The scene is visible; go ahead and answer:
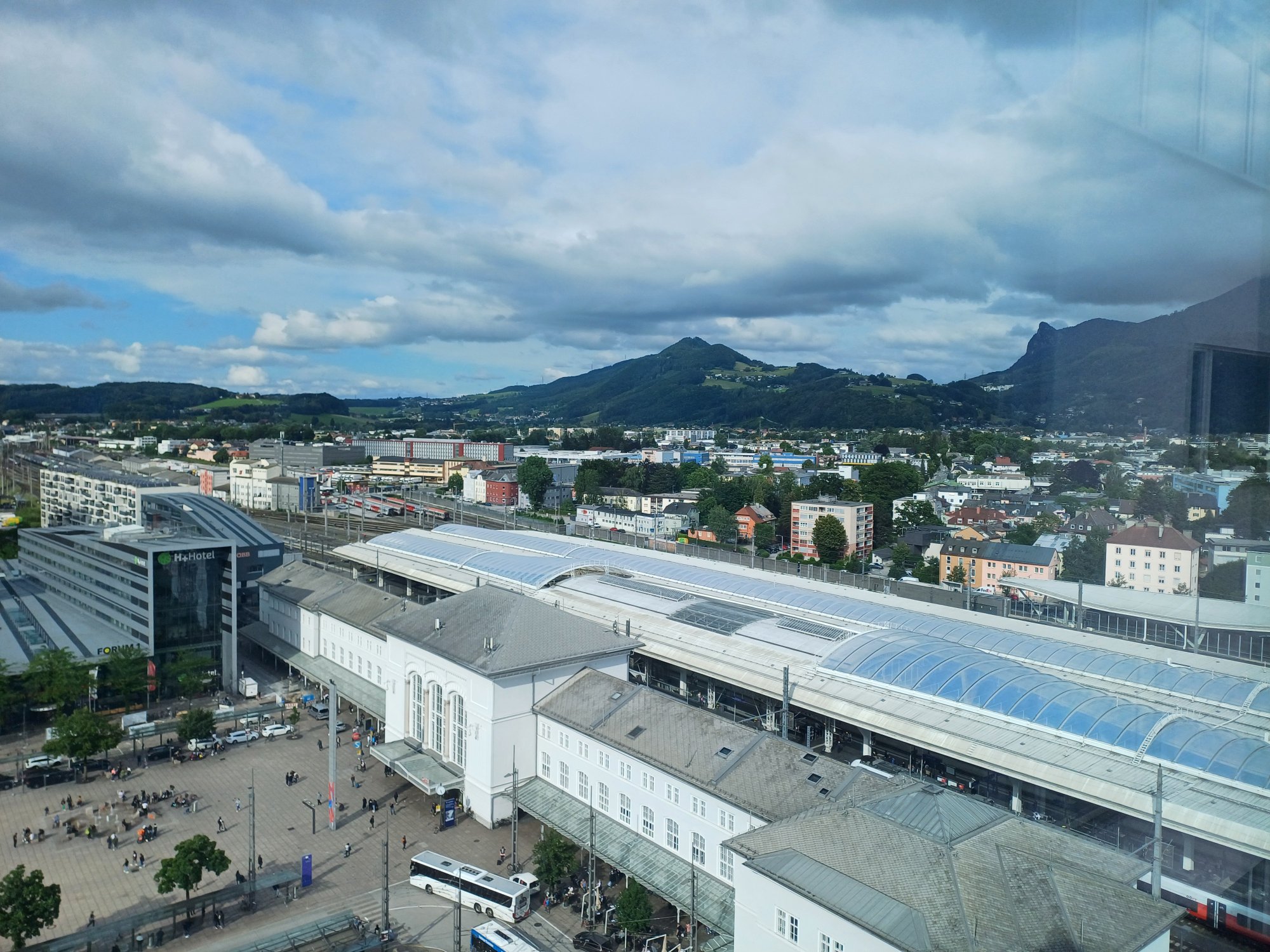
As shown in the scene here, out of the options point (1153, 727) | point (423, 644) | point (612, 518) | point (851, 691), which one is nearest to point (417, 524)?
point (612, 518)

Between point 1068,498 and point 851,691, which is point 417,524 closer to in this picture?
point 1068,498

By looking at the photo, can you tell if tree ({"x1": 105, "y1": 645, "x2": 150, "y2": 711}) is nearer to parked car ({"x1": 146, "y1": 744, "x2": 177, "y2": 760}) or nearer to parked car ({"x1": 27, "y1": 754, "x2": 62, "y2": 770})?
parked car ({"x1": 146, "y1": 744, "x2": 177, "y2": 760})

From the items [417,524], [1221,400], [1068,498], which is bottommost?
[417,524]

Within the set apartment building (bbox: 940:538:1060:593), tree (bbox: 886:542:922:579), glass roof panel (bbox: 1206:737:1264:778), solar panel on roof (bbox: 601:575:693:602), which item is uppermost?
glass roof panel (bbox: 1206:737:1264:778)

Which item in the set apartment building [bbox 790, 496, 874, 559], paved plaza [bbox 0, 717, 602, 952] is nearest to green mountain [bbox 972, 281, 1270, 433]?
paved plaza [bbox 0, 717, 602, 952]

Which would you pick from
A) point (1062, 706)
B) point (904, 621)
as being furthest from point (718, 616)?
point (1062, 706)

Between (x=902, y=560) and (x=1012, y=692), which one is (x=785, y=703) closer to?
(x=1012, y=692)
